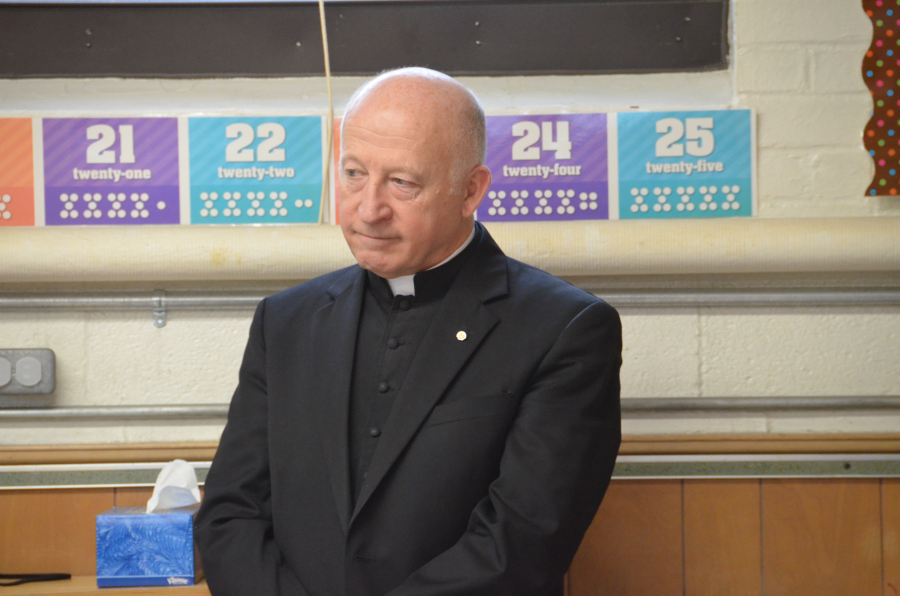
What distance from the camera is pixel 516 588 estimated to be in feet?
3.65

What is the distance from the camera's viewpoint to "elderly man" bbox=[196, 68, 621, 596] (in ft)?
3.73

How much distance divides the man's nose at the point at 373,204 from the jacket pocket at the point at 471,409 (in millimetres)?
327

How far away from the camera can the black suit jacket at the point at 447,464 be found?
44.3 inches

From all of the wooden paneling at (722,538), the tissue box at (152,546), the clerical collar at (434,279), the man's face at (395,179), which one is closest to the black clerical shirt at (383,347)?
the clerical collar at (434,279)

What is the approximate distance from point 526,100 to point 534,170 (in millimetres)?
223

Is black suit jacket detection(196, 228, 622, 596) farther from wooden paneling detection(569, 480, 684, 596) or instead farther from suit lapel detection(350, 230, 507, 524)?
wooden paneling detection(569, 480, 684, 596)

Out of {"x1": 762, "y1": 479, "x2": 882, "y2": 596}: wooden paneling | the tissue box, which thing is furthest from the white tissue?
{"x1": 762, "y1": 479, "x2": 882, "y2": 596}: wooden paneling

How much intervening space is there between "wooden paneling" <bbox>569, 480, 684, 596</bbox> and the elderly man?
2.47ft

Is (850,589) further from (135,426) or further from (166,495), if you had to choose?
(135,426)

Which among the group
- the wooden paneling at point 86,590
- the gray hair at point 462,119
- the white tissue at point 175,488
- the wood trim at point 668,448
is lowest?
the wooden paneling at point 86,590

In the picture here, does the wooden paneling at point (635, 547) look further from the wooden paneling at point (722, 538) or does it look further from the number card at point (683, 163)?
the number card at point (683, 163)

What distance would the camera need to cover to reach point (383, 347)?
1298 mm

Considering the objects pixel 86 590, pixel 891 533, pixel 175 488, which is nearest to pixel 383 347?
pixel 175 488

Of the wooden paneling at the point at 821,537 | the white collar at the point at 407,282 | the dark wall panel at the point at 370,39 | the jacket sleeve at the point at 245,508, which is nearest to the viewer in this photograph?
the jacket sleeve at the point at 245,508
